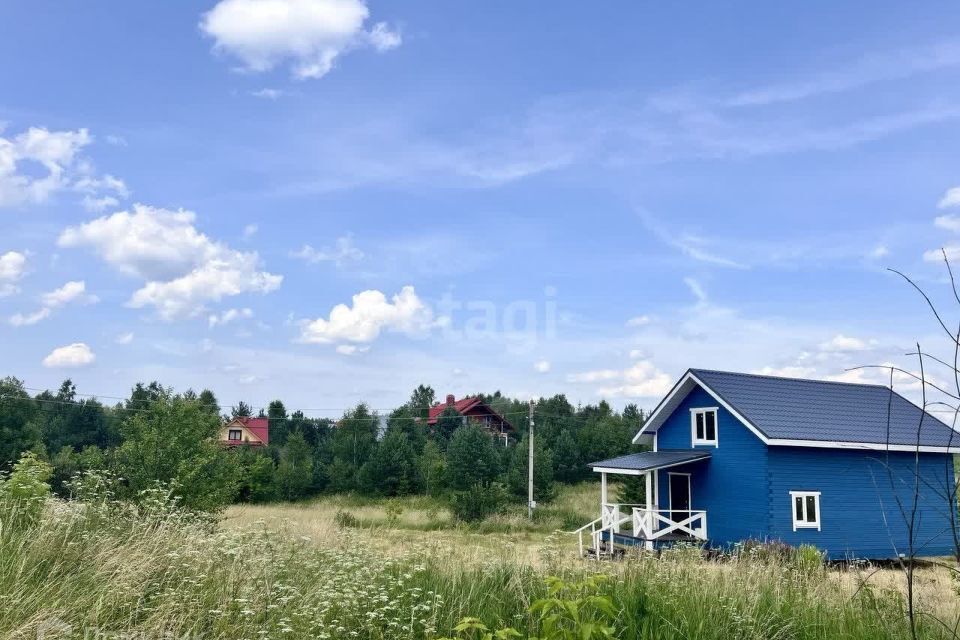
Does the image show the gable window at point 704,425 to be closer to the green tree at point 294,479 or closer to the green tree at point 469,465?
the green tree at point 469,465

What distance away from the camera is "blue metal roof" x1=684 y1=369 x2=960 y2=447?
1891 centimetres

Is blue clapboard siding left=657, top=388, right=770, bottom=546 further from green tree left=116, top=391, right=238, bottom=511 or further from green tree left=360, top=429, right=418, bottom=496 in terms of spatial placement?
green tree left=360, top=429, right=418, bottom=496

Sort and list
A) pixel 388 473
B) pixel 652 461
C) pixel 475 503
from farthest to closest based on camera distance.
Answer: pixel 388 473
pixel 475 503
pixel 652 461

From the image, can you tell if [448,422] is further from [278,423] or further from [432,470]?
[278,423]

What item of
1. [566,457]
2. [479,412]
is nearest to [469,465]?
[566,457]

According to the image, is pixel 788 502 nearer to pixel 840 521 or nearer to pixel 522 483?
pixel 840 521

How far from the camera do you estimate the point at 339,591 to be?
5473mm

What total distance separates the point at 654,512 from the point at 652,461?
1.43 m

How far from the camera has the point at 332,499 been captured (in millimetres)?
34812

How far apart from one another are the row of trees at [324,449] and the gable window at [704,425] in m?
9.30

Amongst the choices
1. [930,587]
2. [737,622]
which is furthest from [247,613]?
[930,587]

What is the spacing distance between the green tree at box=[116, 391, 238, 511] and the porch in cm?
957

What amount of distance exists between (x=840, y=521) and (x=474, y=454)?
608 inches

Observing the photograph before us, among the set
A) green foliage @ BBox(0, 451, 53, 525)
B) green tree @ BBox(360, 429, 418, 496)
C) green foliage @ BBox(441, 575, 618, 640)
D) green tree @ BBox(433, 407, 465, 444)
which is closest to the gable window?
green foliage @ BBox(441, 575, 618, 640)
